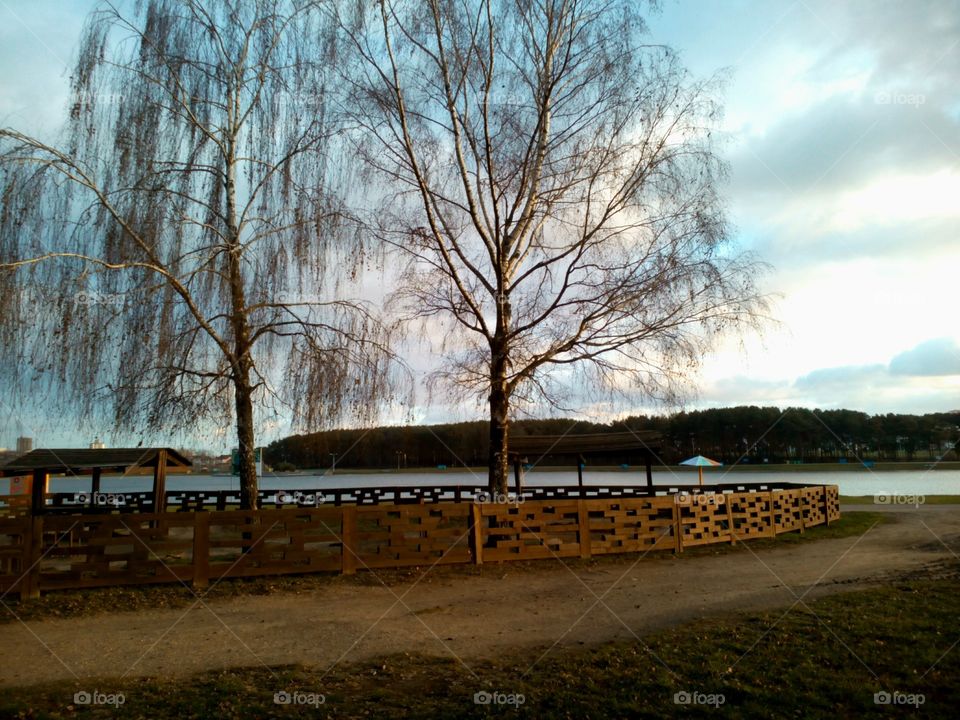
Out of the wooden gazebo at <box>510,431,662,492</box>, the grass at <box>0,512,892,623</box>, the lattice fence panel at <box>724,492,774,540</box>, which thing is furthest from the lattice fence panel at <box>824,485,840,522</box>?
the grass at <box>0,512,892,623</box>

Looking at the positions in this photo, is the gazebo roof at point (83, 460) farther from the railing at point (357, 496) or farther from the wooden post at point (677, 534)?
the wooden post at point (677, 534)

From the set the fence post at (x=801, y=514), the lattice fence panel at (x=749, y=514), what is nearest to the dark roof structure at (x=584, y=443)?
the fence post at (x=801, y=514)

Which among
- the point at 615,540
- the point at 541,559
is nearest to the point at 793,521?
the point at 615,540

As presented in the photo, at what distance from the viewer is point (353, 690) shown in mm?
5055

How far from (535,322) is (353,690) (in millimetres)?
8496

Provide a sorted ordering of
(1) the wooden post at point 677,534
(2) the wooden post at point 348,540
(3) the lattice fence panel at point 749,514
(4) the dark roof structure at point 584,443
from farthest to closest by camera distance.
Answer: (4) the dark roof structure at point 584,443
(3) the lattice fence panel at point 749,514
(1) the wooden post at point 677,534
(2) the wooden post at point 348,540

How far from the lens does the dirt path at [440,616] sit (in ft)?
20.0

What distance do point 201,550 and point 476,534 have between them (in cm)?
433

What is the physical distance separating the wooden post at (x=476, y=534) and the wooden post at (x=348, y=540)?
6.54 feet

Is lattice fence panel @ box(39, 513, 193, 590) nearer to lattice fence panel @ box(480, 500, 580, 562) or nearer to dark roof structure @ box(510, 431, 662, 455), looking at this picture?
lattice fence panel @ box(480, 500, 580, 562)

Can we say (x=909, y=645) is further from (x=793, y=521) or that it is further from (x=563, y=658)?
(x=793, y=521)

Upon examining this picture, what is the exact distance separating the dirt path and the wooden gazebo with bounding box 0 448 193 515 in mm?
4281

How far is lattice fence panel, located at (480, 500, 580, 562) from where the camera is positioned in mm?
11406

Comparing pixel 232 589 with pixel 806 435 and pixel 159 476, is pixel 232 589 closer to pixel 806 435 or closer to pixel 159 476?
pixel 159 476
